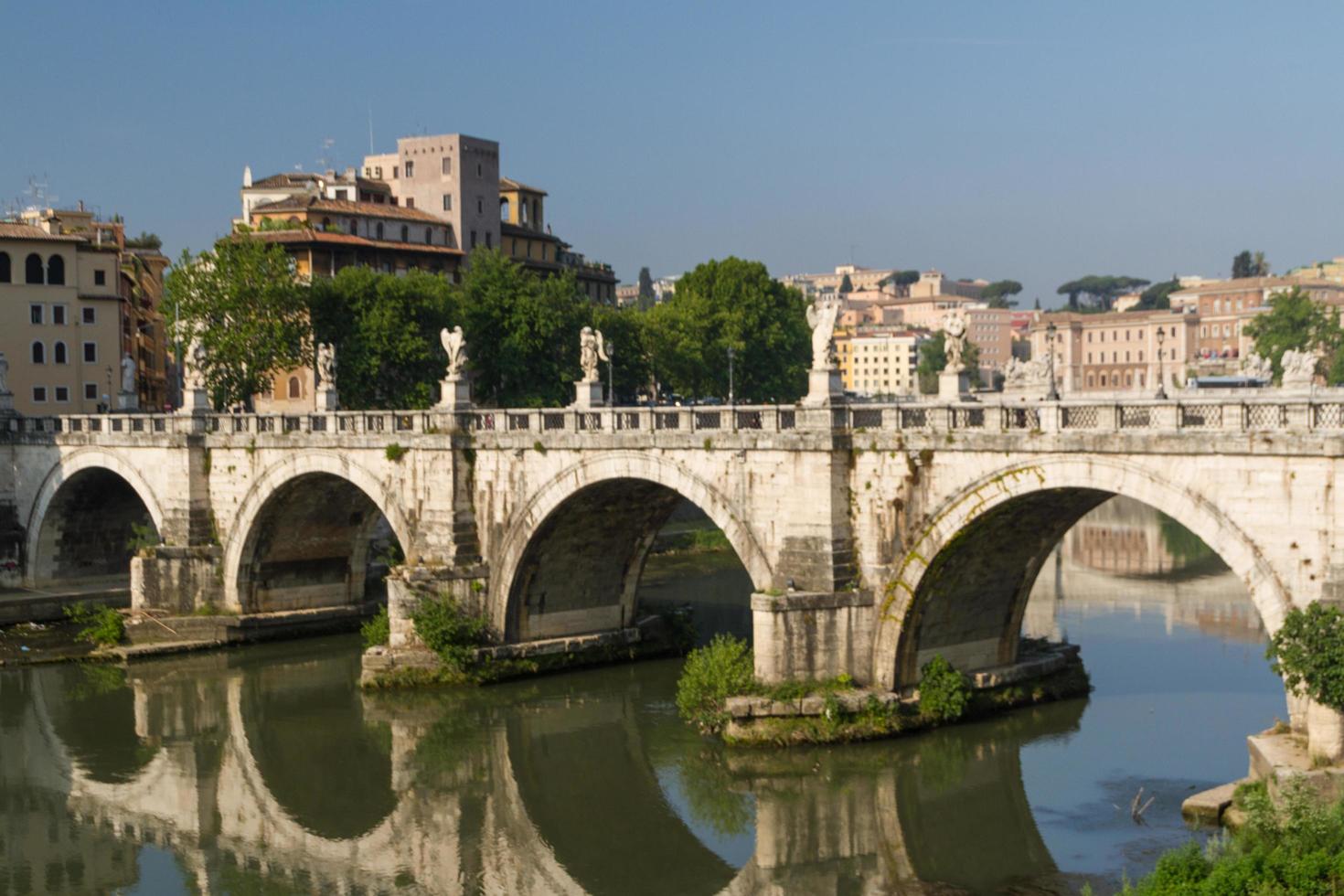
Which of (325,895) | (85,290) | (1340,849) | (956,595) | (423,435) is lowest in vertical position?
(325,895)

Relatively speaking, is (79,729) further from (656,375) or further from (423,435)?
(656,375)

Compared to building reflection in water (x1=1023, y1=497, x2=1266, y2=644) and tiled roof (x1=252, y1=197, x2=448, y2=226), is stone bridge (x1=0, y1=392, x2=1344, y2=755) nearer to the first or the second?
building reflection in water (x1=1023, y1=497, x2=1266, y2=644)

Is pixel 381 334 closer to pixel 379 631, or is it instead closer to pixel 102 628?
pixel 102 628

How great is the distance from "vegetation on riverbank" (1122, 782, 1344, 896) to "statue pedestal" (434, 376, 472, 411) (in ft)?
64.9

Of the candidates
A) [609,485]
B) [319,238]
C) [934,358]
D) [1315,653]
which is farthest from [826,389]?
[934,358]

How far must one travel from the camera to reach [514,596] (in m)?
35.4

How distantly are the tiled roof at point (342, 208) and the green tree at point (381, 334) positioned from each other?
14144 mm

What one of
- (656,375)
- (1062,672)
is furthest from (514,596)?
(656,375)

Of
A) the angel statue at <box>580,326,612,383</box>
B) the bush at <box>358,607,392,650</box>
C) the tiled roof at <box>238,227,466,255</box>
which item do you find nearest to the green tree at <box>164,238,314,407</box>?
the tiled roof at <box>238,227,466,255</box>

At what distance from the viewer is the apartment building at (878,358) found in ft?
537

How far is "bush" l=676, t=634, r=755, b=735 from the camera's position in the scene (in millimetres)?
29219

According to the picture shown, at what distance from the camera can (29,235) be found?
56469 mm

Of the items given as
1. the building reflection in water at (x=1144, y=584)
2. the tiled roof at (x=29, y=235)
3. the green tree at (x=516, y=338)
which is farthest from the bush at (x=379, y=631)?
the tiled roof at (x=29, y=235)

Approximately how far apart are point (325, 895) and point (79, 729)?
1252 centimetres
